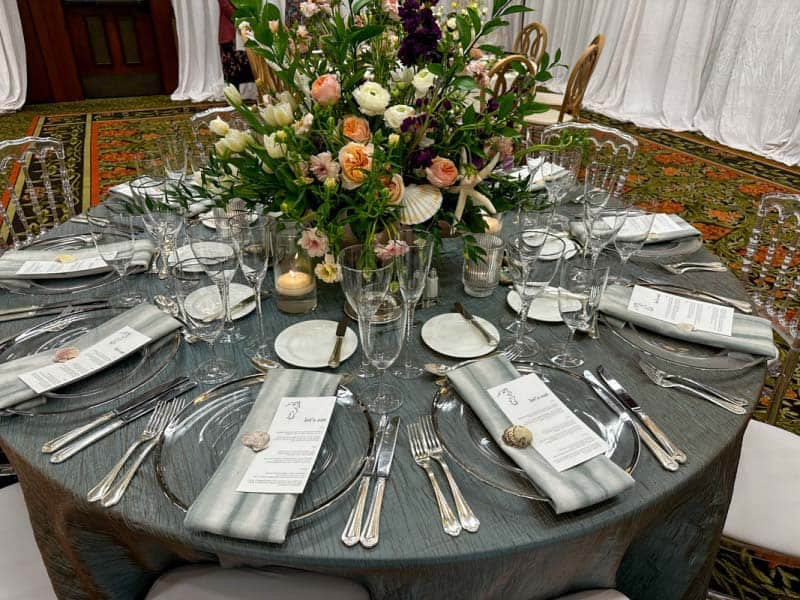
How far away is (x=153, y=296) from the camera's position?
45.1 inches

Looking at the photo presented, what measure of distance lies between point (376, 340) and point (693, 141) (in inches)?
178

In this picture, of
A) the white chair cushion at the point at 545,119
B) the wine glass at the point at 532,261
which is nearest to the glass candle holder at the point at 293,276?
the wine glass at the point at 532,261

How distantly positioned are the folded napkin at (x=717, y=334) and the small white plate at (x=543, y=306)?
9cm

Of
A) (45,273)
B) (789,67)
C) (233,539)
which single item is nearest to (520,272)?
(233,539)

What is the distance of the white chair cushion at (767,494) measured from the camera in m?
1.05

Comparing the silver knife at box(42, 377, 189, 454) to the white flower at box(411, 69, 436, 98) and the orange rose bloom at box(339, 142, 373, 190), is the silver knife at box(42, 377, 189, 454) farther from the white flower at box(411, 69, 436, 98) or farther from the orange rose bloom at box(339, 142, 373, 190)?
the white flower at box(411, 69, 436, 98)

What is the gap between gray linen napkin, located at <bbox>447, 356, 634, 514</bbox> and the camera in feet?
2.29

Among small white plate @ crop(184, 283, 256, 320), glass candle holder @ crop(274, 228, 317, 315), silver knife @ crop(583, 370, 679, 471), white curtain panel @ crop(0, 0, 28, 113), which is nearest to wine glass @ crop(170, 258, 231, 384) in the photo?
small white plate @ crop(184, 283, 256, 320)

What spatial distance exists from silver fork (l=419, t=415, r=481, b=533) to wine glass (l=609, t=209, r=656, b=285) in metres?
0.60

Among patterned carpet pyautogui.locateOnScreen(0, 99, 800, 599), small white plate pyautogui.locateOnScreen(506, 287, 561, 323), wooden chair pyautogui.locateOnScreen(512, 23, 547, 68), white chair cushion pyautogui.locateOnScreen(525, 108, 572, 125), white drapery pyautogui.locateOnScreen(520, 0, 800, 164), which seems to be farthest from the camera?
white drapery pyautogui.locateOnScreen(520, 0, 800, 164)

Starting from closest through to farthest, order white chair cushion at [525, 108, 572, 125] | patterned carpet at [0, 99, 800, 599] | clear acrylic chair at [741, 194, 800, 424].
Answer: clear acrylic chair at [741, 194, 800, 424] < patterned carpet at [0, 99, 800, 599] < white chair cushion at [525, 108, 572, 125]

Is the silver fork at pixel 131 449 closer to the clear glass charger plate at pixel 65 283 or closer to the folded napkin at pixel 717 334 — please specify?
the clear glass charger plate at pixel 65 283

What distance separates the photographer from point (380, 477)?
0.75m

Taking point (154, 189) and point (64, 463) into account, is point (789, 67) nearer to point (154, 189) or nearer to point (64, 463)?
point (154, 189)
